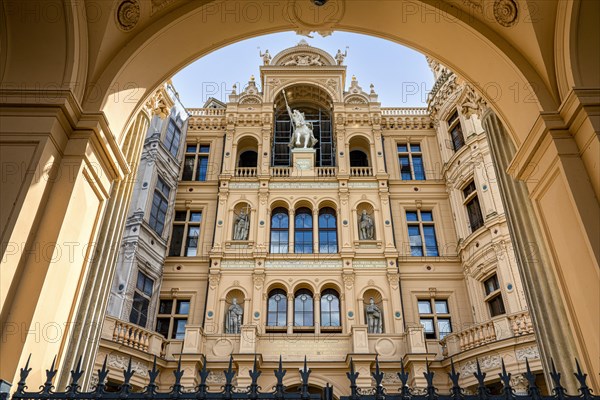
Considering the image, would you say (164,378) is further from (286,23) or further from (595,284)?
(595,284)

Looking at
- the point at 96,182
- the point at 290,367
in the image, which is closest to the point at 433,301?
the point at 290,367

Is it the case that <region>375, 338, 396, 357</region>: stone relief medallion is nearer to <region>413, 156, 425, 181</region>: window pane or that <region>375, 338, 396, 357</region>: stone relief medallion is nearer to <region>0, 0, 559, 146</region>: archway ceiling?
<region>413, 156, 425, 181</region>: window pane

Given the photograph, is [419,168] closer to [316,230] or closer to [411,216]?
[411,216]

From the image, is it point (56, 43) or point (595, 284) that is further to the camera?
point (56, 43)

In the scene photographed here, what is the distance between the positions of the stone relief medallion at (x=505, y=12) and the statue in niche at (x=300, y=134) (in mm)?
14064

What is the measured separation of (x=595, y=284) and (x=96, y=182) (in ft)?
18.6

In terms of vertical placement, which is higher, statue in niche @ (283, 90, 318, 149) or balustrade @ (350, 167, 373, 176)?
statue in niche @ (283, 90, 318, 149)

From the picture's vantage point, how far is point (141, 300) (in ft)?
51.6

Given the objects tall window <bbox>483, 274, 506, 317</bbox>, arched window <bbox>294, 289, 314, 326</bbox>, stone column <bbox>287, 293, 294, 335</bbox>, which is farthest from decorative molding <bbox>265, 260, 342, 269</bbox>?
tall window <bbox>483, 274, 506, 317</bbox>

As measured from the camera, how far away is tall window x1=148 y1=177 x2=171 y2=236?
17328 millimetres

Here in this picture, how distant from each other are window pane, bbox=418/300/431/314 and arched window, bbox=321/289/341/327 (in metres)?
2.93

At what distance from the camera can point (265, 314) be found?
16469 millimetres

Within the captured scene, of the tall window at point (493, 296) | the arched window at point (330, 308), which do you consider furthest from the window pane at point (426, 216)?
the arched window at point (330, 308)

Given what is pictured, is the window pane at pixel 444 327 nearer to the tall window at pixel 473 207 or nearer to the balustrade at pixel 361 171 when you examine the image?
the tall window at pixel 473 207
